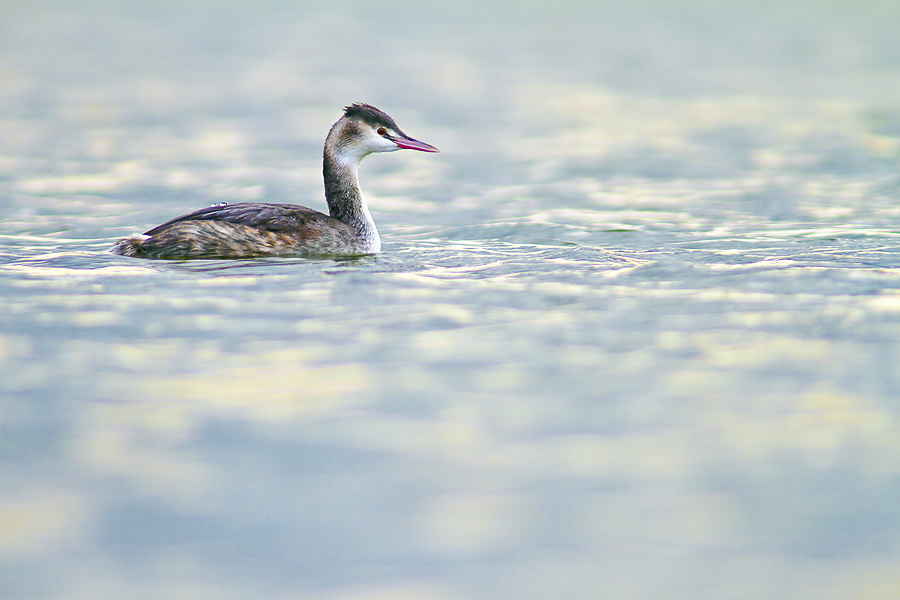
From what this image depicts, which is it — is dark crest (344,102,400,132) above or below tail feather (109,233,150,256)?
above

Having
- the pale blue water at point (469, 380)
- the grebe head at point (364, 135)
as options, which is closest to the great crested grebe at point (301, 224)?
the grebe head at point (364, 135)

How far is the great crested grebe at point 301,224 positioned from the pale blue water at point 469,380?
0.23 metres

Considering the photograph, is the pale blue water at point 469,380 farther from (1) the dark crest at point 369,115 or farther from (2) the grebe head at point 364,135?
(1) the dark crest at point 369,115

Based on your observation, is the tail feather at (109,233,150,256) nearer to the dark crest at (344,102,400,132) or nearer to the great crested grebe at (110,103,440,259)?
the great crested grebe at (110,103,440,259)

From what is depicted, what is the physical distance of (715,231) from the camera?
11.7 m

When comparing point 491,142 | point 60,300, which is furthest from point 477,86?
point 60,300

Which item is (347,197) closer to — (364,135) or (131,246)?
(364,135)

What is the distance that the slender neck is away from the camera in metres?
10.8

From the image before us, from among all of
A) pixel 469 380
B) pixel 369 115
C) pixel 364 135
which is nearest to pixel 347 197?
pixel 364 135

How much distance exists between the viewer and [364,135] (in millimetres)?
11070

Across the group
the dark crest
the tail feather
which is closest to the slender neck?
the dark crest

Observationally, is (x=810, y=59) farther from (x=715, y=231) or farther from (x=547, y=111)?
(x=715, y=231)

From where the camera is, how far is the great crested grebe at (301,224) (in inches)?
392

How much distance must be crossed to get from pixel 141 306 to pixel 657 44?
2447 centimetres
